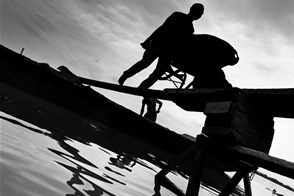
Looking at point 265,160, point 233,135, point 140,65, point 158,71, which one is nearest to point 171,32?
point 158,71

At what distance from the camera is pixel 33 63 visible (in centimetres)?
841

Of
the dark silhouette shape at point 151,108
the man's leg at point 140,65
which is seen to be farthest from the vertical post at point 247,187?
the dark silhouette shape at point 151,108

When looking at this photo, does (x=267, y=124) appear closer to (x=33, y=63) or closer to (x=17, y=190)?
(x=17, y=190)

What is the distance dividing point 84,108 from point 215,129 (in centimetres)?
732

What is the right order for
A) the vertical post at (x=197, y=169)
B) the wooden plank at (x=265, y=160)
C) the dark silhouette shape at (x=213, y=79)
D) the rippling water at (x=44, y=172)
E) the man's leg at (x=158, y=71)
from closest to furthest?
the rippling water at (x=44, y=172), the wooden plank at (x=265, y=160), the vertical post at (x=197, y=169), the dark silhouette shape at (x=213, y=79), the man's leg at (x=158, y=71)

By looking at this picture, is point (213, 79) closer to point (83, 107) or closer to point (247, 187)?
point (247, 187)

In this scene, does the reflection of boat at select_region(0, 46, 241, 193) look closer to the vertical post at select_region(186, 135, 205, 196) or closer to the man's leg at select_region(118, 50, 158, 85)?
the man's leg at select_region(118, 50, 158, 85)

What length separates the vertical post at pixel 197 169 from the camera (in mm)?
2574

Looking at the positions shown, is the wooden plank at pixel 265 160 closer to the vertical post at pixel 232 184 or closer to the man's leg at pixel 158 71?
the vertical post at pixel 232 184

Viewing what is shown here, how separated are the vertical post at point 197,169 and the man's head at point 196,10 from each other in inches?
145

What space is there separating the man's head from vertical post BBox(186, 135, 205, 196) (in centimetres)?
368

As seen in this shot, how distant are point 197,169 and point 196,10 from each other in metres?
4.08

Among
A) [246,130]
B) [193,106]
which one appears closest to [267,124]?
[246,130]

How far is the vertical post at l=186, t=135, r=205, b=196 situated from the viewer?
8.45ft
